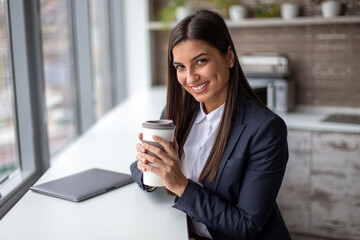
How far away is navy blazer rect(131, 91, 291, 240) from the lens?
1.25m

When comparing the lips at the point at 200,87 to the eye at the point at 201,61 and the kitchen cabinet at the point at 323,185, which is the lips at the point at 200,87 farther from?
the kitchen cabinet at the point at 323,185

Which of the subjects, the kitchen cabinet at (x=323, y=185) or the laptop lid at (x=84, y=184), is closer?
the laptop lid at (x=84, y=184)

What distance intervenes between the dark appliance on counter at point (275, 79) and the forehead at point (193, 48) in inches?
69.5

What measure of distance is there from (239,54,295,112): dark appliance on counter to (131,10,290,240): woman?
1.67 m

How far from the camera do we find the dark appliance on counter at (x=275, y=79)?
3.10 metres

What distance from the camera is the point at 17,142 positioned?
206 centimetres

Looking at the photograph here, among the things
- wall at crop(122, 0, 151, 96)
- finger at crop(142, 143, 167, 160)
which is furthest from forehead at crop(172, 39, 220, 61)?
wall at crop(122, 0, 151, 96)

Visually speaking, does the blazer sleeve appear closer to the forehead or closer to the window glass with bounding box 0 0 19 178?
the forehead

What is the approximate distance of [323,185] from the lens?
8.98 feet

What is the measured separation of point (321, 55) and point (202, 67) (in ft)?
7.16

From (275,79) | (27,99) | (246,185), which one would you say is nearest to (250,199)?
(246,185)

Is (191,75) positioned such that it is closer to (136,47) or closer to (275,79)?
(275,79)

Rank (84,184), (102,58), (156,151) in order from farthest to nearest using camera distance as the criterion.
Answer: (102,58) < (84,184) < (156,151)

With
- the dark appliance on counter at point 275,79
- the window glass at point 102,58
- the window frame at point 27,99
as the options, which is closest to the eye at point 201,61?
the window frame at point 27,99
